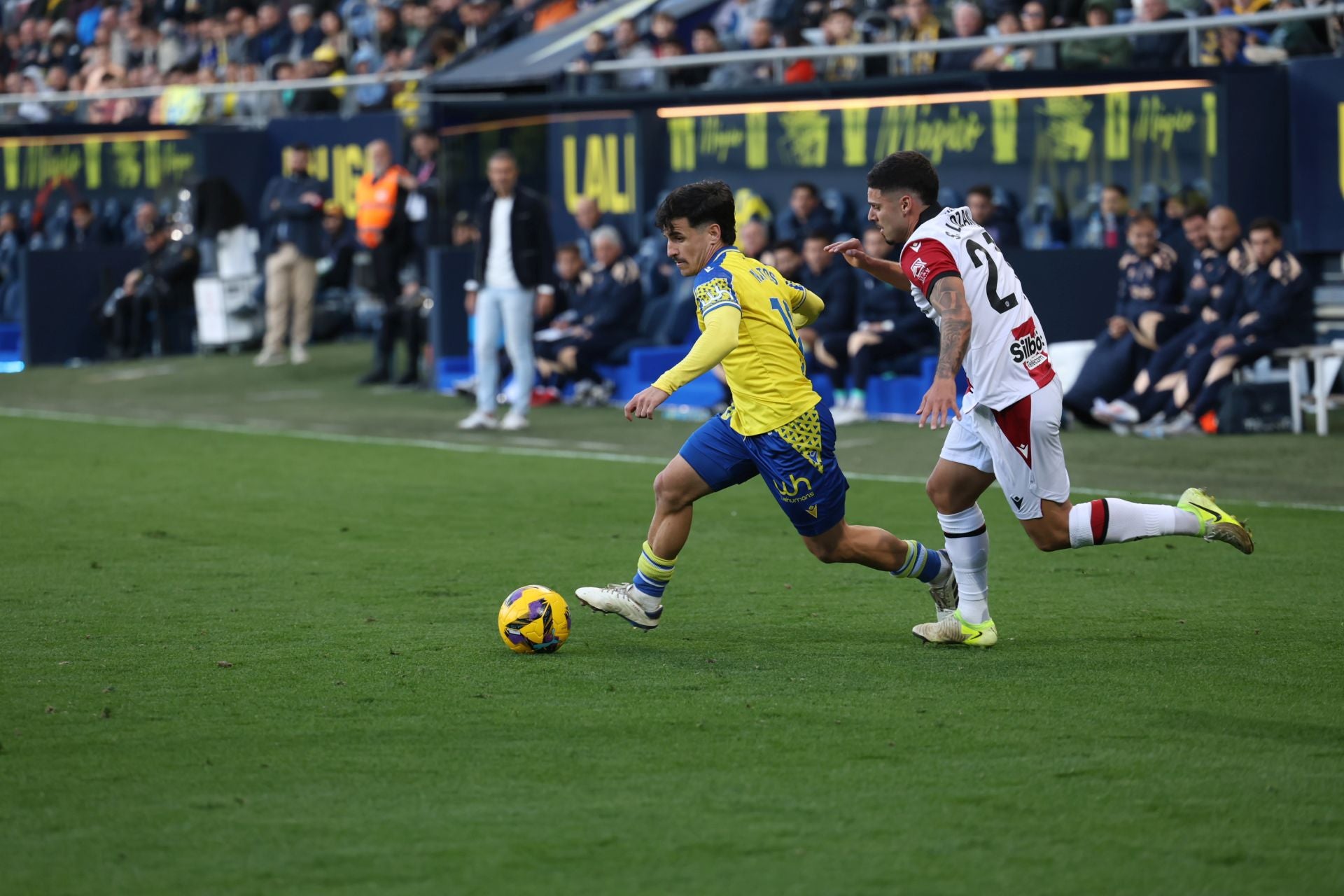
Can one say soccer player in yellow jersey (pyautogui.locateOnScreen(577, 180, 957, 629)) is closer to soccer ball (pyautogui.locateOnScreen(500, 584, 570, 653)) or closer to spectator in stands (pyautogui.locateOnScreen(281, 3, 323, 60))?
soccer ball (pyautogui.locateOnScreen(500, 584, 570, 653))

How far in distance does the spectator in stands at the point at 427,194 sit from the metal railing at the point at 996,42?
85.5 inches

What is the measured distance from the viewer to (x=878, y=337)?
15539 mm

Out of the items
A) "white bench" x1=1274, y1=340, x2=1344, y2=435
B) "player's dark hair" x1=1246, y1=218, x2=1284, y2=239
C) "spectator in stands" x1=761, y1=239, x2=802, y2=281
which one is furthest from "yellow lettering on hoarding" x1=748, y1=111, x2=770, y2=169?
"white bench" x1=1274, y1=340, x2=1344, y2=435

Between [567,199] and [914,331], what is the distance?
18.4 ft

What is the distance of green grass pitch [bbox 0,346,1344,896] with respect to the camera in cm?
433

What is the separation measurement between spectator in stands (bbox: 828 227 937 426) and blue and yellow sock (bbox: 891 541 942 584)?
851 centimetres

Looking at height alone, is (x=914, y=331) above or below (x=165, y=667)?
above

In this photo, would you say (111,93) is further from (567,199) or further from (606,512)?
(606,512)

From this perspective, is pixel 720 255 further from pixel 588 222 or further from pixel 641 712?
pixel 588 222

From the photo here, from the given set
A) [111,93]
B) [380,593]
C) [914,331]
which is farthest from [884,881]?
[111,93]

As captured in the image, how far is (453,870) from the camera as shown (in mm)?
4230

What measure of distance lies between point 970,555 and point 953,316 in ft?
3.13

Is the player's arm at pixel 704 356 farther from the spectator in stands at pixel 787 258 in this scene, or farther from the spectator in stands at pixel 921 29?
the spectator in stands at pixel 921 29

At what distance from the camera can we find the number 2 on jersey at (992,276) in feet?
21.4
